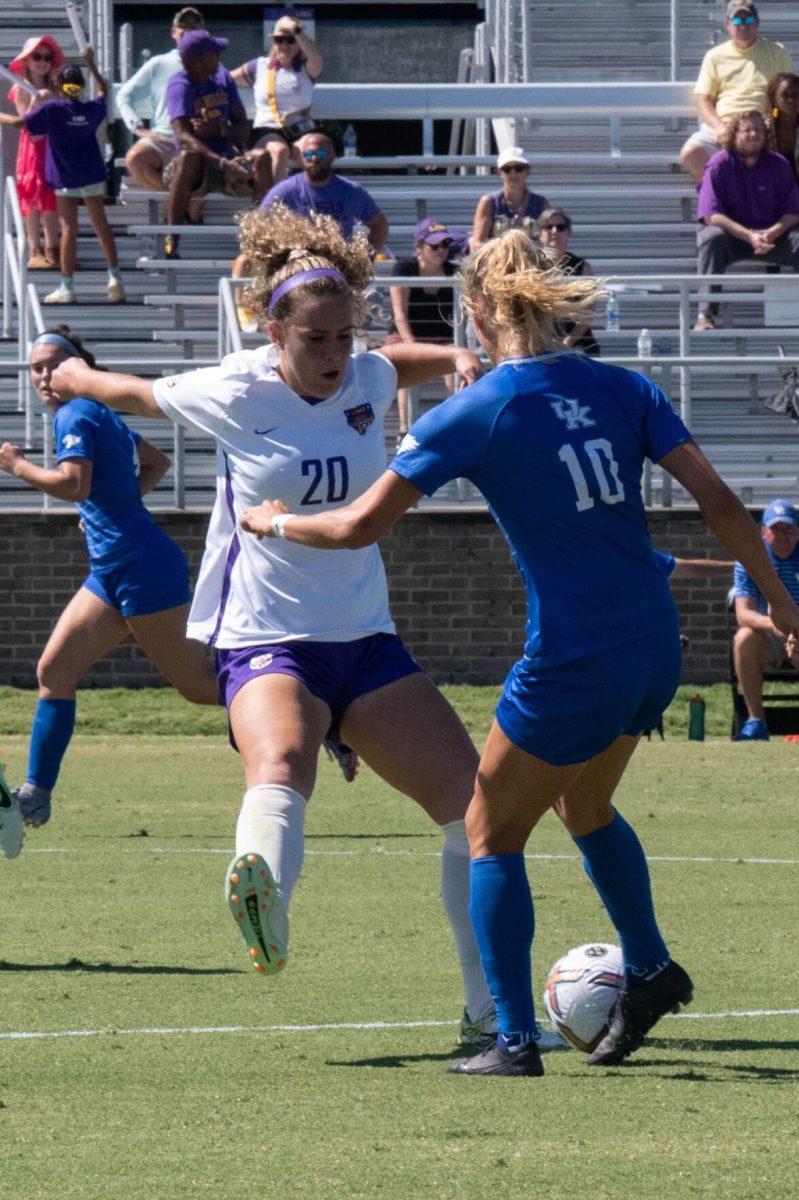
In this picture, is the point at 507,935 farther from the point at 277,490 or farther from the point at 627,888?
the point at 277,490

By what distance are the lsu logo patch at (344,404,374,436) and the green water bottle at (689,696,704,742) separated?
931 centimetres

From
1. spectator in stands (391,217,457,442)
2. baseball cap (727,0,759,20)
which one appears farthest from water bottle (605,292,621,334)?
baseball cap (727,0,759,20)

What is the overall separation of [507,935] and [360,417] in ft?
5.04

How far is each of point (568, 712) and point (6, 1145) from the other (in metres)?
1.59

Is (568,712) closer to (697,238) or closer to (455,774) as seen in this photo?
(455,774)

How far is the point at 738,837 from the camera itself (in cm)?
991

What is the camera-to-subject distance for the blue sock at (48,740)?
381 inches

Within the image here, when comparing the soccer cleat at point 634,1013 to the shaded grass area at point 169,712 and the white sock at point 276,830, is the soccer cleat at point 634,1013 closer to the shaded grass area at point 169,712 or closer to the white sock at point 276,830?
the white sock at point 276,830

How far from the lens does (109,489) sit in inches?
383

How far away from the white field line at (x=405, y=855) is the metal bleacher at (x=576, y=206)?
6.71 meters

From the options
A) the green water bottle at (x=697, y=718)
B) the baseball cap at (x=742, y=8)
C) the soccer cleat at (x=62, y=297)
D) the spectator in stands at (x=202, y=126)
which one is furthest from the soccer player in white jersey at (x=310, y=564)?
the baseball cap at (x=742, y=8)

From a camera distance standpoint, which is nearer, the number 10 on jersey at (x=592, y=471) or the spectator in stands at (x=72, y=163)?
the number 10 on jersey at (x=592, y=471)

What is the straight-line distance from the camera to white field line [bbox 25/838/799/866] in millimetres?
9070

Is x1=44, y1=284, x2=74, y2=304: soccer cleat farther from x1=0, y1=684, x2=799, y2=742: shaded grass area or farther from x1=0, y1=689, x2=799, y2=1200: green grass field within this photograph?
x1=0, y1=689, x2=799, y2=1200: green grass field
